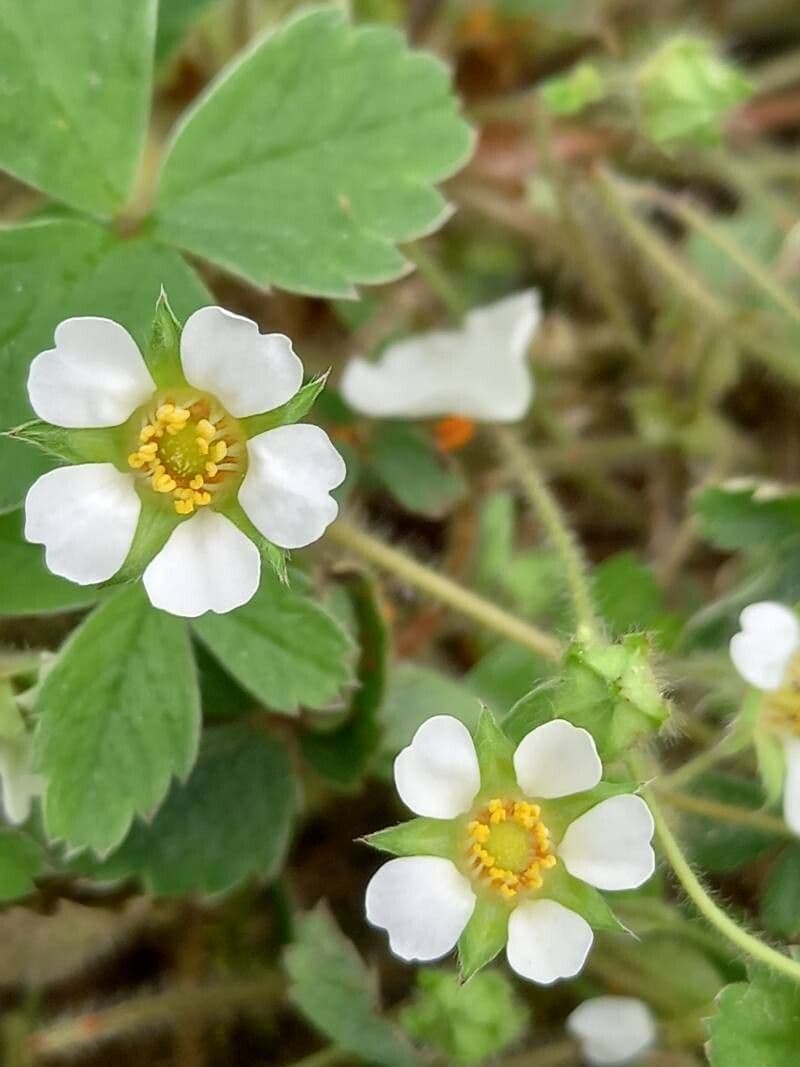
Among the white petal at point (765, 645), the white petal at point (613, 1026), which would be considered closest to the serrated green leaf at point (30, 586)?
the white petal at point (765, 645)

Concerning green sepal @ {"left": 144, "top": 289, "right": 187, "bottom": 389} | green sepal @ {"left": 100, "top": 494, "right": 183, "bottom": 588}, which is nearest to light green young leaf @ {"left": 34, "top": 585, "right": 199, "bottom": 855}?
green sepal @ {"left": 100, "top": 494, "right": 183, "bottom": 588}

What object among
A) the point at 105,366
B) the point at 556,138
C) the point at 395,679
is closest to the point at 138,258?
the point at 105,366

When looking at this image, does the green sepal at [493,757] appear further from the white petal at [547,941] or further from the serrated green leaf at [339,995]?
the serrated green leaf at [339,995]

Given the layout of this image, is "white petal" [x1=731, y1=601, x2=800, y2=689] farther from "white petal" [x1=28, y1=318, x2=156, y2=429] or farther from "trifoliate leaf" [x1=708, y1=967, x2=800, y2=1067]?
"white petal" [x1=28, y1=318, x2=156, y2=429]

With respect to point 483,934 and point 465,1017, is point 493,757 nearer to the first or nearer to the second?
point 483,934

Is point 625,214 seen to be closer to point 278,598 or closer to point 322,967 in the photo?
point 278,598
